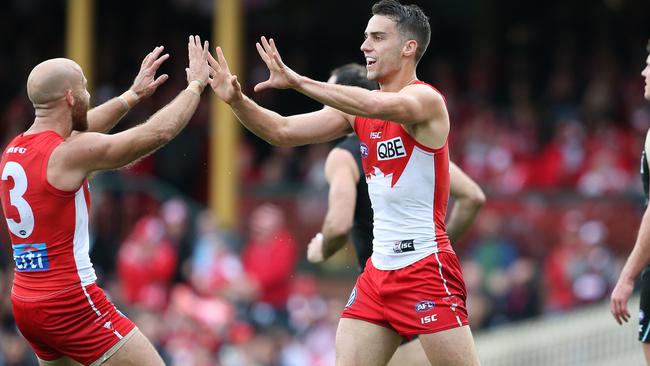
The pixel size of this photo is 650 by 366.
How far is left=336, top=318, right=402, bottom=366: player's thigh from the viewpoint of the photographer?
632 cm

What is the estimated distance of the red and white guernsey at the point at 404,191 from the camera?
6332mm

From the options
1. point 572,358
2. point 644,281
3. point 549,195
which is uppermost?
point 644,281

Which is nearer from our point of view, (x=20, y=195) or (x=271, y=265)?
(x=20, y=195)

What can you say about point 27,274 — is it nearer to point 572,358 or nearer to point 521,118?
point 572,358

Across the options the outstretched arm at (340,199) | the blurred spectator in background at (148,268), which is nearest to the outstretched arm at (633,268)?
the outstretched arm at (340,199)

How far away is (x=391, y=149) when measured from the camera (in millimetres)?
6344

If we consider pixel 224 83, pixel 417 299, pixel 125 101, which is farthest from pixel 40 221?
pixel 417 299

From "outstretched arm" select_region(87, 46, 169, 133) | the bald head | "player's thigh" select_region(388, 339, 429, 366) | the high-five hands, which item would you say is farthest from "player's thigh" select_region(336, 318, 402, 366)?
the bald head

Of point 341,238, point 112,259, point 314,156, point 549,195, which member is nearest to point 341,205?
point 341,238

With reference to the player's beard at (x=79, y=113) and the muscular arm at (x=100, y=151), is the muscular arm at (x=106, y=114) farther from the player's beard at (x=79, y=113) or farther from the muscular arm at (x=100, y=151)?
the muscular arm at (x=100, y=151)

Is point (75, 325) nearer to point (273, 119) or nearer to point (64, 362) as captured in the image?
point (64, 362)

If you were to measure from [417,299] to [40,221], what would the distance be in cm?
203

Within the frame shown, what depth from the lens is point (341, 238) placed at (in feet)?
24.2

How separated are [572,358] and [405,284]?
21.5 feet
